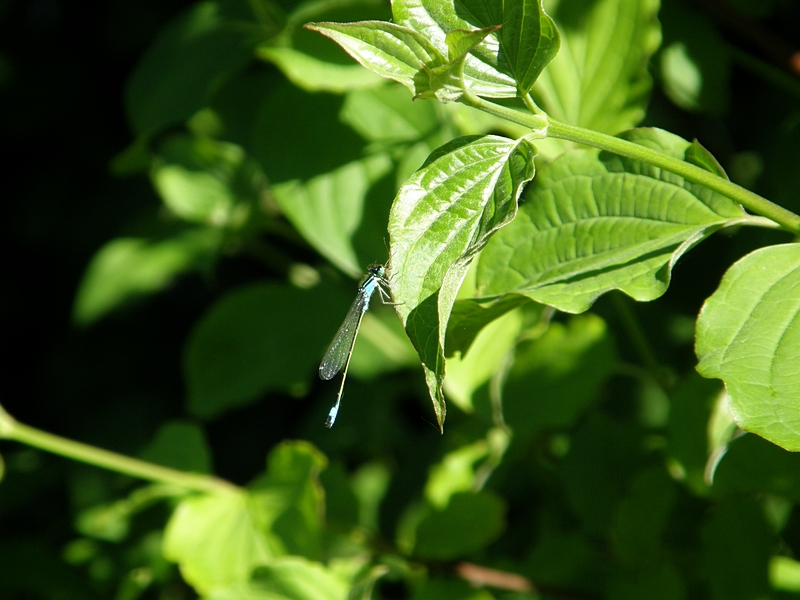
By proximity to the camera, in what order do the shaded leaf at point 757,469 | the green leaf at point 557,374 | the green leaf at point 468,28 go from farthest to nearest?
the green leaf at point 557,374, the shaded leaf at point 757,469, the green leaf at point 468,28

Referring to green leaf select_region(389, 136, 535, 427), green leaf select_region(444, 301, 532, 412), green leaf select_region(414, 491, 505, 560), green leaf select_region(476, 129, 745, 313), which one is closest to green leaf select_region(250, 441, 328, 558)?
green leaf select_region(414, 491, 505, 560)

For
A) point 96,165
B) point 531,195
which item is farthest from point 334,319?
point 96,165

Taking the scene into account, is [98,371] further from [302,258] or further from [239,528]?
[239,528]

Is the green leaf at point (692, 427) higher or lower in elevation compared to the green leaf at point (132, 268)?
higher

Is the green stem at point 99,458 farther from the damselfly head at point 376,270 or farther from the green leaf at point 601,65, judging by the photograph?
the green leaf at point 601,65

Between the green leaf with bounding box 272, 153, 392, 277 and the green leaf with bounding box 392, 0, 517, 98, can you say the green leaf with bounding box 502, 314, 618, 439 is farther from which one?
the green leaf with bounding box 392, 0, 517, 98

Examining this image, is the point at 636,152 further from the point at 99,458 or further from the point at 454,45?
the point at 99,458

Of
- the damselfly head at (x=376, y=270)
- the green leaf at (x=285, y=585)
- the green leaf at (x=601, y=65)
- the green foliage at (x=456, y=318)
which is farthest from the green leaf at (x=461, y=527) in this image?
the green leaf at (x=601, y=65)
